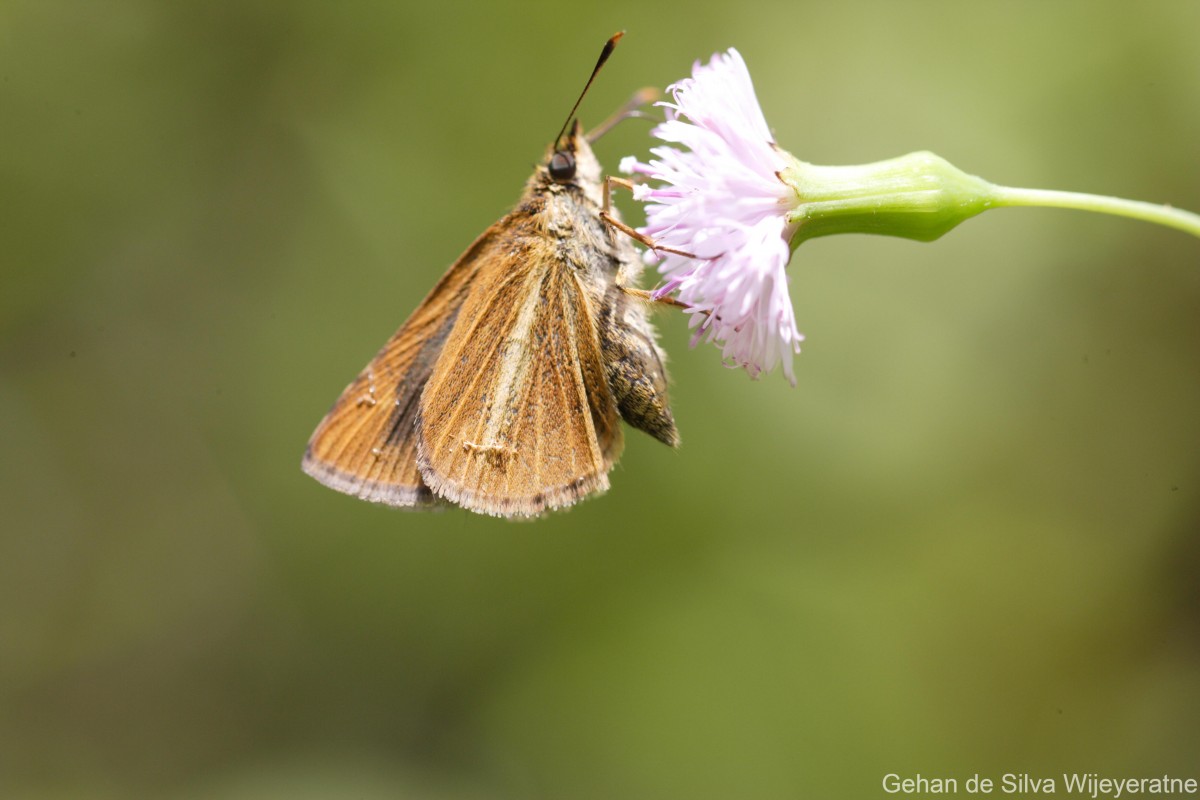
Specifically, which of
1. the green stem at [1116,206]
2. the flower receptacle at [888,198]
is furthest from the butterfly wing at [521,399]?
the green stem at [1116,206]

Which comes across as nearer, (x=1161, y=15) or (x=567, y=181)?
(x=567, y=181)

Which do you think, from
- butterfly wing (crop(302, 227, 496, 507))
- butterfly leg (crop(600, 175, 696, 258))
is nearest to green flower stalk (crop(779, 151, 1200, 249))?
butterfly leg (crop(600, 175, 696, 258))

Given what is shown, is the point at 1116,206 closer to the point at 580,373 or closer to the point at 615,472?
the point at 580,373

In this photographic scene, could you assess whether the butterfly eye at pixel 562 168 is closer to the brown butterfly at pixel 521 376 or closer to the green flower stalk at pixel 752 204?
the brown butterfly at pixel 521 376

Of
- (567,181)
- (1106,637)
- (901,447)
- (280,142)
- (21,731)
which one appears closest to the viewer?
(567,181)

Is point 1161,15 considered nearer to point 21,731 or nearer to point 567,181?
point 567,181

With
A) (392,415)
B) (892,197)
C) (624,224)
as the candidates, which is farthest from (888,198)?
(392,415)

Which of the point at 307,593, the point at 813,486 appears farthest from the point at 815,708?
the point at 307,593

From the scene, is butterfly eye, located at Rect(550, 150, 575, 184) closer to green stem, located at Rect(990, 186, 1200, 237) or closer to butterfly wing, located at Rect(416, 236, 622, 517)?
butterfly wing, located at Rect(416, 236, 622, 517)
